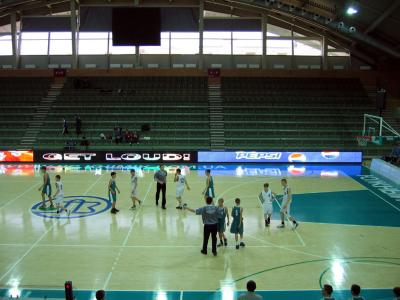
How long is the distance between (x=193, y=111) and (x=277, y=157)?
9.06m

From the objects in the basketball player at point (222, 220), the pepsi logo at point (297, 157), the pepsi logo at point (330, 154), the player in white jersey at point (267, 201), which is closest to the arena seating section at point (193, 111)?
the pepsi logo at point (297, 157)

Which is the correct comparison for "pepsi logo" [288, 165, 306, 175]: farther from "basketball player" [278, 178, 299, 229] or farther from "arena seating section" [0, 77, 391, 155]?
"basketball player" [278, 178, 299, 229]

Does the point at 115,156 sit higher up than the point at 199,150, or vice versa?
the point at 199,150

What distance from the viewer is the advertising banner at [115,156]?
28.1 metres

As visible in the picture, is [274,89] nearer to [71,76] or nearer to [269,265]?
[71,76]

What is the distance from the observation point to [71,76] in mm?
37781

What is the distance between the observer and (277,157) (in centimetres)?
2842

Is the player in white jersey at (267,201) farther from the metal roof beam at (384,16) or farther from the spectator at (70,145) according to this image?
the spectator at (70,145)

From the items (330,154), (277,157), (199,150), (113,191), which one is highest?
(199,150)

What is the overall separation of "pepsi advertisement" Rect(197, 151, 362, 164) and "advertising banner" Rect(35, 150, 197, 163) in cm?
121

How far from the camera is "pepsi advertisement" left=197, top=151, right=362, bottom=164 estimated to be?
2816 cm

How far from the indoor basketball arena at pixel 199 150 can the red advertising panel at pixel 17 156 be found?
0.24ft

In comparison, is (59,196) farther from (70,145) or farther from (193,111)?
(193,111)

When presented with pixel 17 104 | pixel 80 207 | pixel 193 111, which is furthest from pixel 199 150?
pixel 17 104
